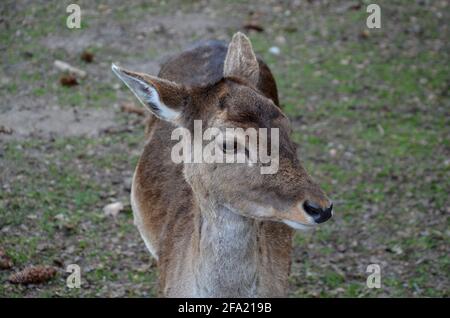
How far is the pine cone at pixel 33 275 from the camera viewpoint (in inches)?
229

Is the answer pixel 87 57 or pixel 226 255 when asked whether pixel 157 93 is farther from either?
pixel 87 57

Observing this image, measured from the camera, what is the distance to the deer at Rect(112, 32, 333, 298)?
4.04m

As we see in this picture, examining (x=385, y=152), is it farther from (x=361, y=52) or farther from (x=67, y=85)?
(x=67, y=85)

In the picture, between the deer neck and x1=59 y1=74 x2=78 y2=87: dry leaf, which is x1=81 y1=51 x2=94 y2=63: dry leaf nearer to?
x1=59 y1=74 x2=78 y2=87: dry leaf

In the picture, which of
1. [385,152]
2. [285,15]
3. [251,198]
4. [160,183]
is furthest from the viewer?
[285,15]

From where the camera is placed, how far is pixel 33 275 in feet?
19.2

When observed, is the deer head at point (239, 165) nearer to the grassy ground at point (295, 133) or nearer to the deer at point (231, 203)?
the deer at point (231, 203)

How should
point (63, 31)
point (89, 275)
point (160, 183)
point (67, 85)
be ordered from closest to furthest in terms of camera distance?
1. point (160, 183)
2. point (89, 275)
3. point (67, 85)
4. point (63, 31)

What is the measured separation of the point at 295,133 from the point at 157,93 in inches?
188

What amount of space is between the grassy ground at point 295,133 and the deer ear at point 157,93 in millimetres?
2215

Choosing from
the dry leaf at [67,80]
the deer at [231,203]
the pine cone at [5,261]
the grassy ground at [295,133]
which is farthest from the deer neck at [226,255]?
the dry leaf at [67,80]
